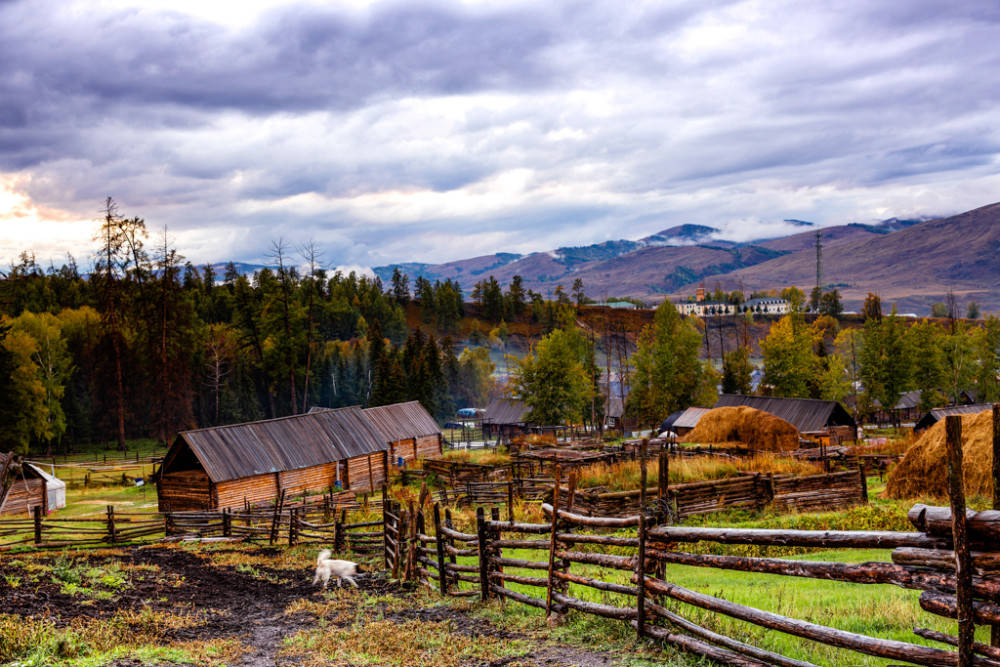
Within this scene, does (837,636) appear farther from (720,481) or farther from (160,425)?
(160,425)

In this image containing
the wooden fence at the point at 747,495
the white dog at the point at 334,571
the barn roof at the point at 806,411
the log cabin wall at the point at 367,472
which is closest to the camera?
the white dog at the point at 334,571

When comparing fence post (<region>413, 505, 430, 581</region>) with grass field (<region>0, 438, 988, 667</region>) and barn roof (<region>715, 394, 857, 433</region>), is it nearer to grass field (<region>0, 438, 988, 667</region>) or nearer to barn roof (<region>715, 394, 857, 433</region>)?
grass field (<region>0, 438, 988, 667</region>)

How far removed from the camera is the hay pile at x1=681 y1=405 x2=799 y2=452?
132 feet

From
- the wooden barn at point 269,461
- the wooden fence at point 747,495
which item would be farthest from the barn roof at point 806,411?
the wooden barn at point 269,461

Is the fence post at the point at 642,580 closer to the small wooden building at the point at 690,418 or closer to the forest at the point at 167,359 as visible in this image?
the small wooden building at the point at 690,418

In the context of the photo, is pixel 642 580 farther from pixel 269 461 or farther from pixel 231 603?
pixel 269 461

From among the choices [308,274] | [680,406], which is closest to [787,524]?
[680,406]

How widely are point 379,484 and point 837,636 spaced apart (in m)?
39.4

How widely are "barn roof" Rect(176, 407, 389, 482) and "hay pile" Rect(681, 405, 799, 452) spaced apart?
20.9 metres

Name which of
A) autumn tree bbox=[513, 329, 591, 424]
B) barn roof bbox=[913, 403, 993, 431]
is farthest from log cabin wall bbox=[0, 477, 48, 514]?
barn roof bbox=[913, 403, 993, 431]

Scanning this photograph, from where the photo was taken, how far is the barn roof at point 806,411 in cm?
5103

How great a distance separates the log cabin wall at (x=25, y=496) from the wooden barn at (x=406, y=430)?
61.0 ft

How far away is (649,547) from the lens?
8414mm

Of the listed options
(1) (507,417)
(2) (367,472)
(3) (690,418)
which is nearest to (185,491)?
→ (2) (367,472)
